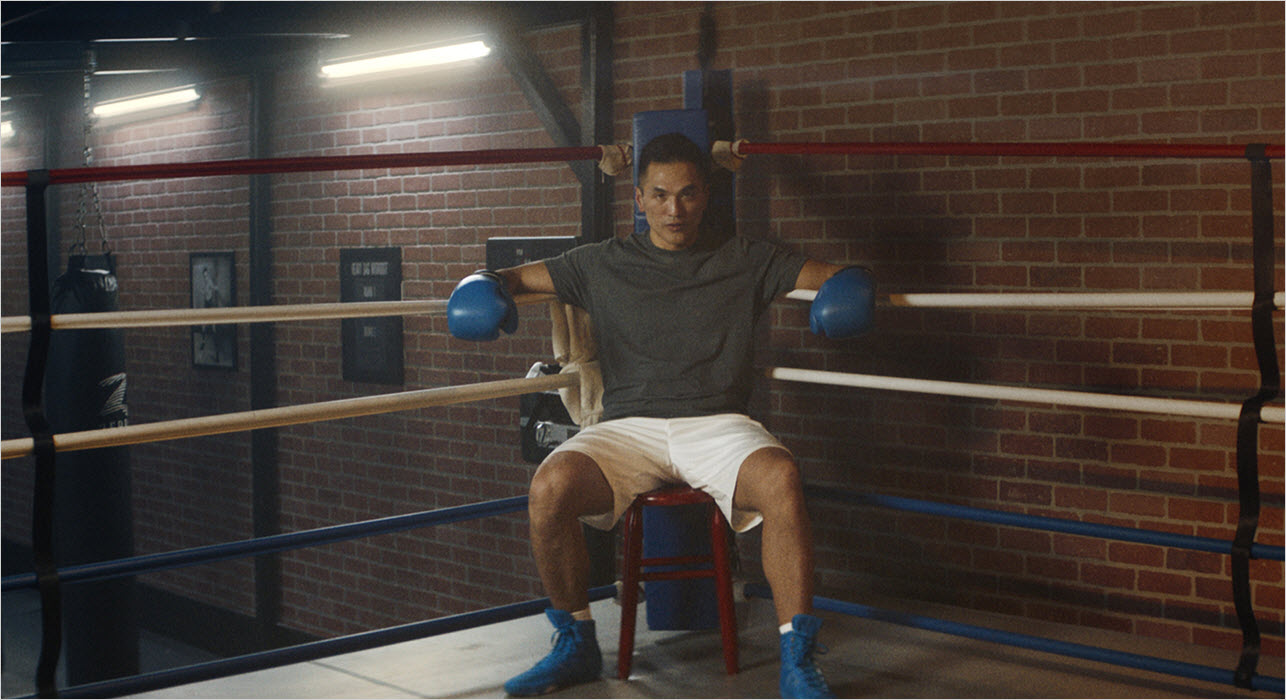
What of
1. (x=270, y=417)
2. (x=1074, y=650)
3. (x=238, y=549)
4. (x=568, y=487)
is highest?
(x=270, y=417)

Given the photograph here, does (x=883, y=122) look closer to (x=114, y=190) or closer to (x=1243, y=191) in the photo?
(x=1243, y=191)

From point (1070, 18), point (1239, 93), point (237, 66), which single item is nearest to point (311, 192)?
point (237, 66)

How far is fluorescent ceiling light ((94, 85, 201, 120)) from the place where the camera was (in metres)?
6.54

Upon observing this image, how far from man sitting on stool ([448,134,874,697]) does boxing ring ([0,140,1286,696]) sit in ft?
0.48

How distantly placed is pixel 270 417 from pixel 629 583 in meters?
0.85

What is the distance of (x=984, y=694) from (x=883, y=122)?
1757 millimetres

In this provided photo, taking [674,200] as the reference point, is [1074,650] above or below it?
below

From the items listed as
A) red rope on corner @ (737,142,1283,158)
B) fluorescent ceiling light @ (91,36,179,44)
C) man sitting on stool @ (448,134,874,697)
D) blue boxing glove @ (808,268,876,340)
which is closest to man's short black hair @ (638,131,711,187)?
man sitting on stool @ (448,134,874,697)

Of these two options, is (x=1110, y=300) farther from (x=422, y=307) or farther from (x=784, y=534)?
(x=422, y=307)

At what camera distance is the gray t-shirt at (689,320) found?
9.04 ft

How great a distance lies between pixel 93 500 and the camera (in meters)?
6.44

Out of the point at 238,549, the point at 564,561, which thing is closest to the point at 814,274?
the point at 564,561

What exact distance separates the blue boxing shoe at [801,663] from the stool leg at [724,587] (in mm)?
249

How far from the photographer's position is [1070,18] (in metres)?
3.25
